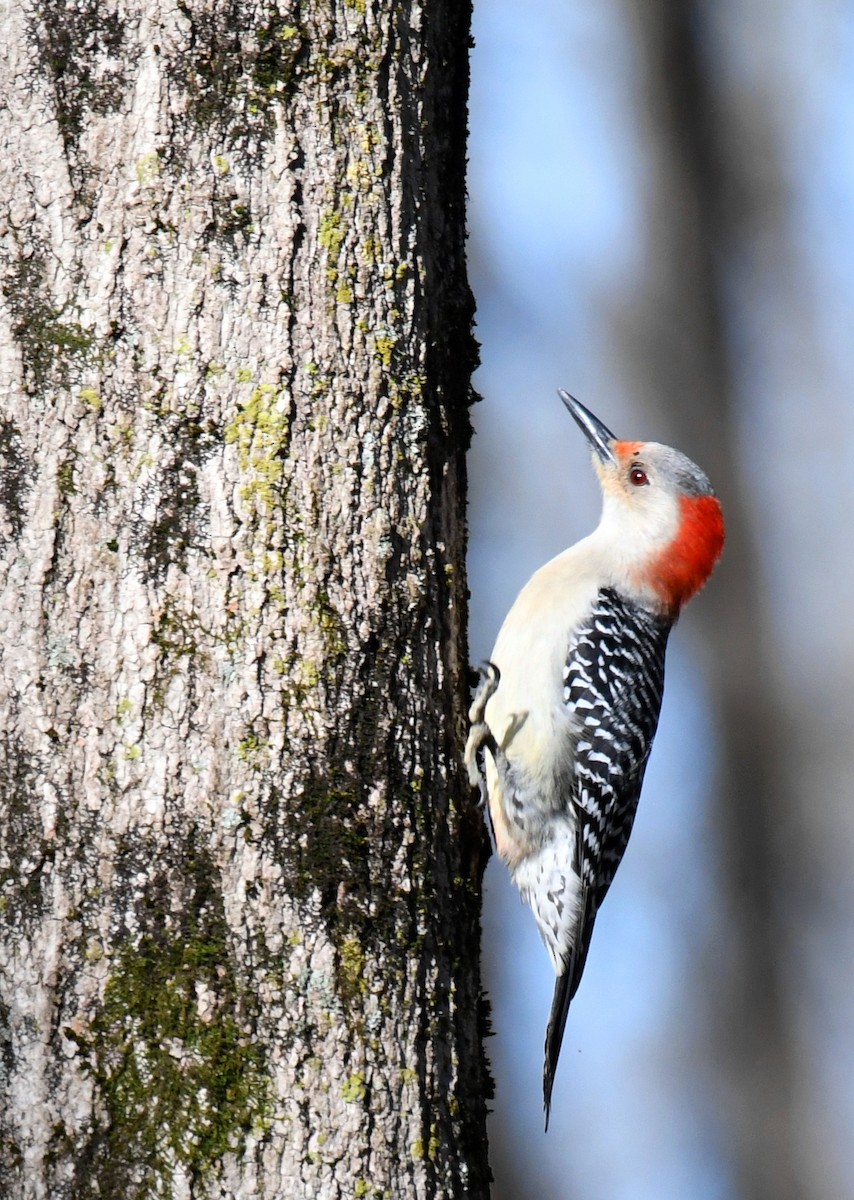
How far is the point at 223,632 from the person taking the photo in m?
2.47

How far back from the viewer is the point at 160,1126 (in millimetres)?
2258

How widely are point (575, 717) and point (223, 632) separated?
2192mm

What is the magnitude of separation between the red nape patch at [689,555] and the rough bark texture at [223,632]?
2325 mm

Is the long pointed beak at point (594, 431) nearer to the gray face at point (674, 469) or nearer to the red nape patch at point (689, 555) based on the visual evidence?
the gray face at point (674, 469)

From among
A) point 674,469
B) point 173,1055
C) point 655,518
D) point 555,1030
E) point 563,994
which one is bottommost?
point 555,1030

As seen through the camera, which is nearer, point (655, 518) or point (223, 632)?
point (223, 632)

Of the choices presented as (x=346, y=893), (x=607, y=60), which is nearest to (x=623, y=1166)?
(x=607, y=60)

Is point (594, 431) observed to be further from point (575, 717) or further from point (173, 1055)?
point (173, 1055)

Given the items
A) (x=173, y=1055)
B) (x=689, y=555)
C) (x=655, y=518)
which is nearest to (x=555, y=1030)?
(x=689, y=555)

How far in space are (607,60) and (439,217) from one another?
24.3 ft

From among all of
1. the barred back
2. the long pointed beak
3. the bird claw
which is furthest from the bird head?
the bird claw

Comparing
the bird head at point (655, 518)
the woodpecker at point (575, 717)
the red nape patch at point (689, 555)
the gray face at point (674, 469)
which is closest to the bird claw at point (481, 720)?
the woodpecker at point (575, 717)

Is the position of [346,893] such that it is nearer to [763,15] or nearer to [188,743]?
[188,743]

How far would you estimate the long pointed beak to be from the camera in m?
5.16
